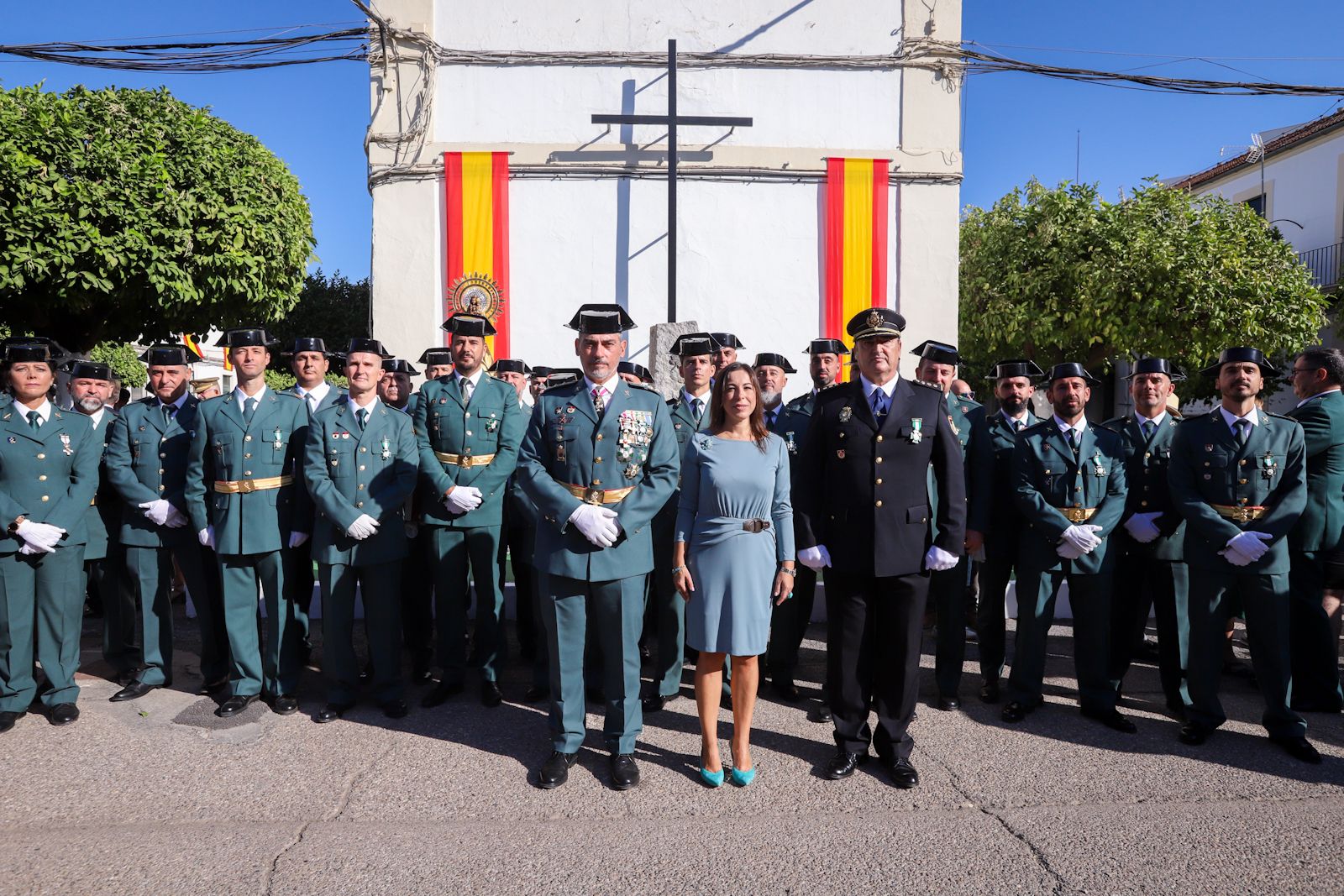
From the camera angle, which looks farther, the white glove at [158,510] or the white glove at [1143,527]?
the white glove at [158,510]

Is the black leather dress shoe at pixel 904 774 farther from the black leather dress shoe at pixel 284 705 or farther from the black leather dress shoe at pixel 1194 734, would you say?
the black leather dress shoe at pixel 284 705

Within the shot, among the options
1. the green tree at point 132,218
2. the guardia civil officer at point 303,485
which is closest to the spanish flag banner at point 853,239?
the green tree at point 132,218

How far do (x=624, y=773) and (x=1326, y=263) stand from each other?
25025 millimetres

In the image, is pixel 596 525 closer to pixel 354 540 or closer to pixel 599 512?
pixel 599 512

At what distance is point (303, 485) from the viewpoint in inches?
193

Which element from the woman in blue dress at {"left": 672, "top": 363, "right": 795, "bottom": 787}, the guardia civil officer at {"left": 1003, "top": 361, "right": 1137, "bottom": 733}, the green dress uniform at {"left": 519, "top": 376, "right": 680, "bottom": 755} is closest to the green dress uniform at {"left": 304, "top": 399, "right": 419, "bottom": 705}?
the green dress uniform at {"left": 519, "top": 376, "right": 680, "bottom": 755}

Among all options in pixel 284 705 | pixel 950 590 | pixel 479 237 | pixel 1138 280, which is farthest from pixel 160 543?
pixel 1138 280

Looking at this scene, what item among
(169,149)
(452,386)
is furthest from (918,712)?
(169,149)

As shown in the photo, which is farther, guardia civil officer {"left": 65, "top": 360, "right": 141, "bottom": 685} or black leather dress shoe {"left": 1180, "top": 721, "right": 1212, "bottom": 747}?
guardia civil officer {"left": 65, "top": 360, "right": 141, "bottom": 685}

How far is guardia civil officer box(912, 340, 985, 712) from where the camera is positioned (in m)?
4.93

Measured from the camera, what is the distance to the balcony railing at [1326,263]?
20719 mm

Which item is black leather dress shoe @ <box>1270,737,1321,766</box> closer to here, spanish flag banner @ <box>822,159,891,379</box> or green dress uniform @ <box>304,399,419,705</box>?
green dress uniform @ <box>304,399,419,705</box>

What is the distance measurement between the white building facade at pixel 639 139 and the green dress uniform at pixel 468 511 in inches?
275

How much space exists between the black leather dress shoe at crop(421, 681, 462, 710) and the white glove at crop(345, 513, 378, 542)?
1043 mm
